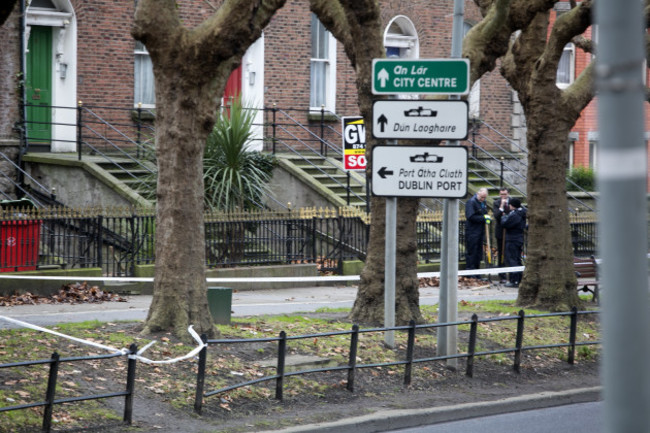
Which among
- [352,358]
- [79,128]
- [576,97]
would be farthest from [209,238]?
[352,358]

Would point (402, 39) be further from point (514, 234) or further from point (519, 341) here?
point (519, 341)

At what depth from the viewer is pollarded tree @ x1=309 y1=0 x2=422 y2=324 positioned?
13.1 m

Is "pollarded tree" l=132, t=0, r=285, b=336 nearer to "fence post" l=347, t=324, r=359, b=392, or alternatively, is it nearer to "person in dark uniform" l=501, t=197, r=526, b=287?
"fence post" l=347, t=324, r=359, b=392

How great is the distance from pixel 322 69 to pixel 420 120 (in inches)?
708

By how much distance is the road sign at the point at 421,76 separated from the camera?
11477 millimetres

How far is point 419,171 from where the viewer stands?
11.4 meters

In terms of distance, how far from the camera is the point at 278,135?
27.6 meters

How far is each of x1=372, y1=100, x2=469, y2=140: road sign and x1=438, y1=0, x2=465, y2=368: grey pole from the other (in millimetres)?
261

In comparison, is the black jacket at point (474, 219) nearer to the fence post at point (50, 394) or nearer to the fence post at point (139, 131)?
the fence post at point (139, 131)

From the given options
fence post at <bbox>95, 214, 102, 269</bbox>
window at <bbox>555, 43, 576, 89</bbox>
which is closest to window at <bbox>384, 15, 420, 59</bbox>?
window at <bbox>555, 43, 576, 89</bbox>

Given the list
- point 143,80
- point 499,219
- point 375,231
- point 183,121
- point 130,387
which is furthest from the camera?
point 143,80

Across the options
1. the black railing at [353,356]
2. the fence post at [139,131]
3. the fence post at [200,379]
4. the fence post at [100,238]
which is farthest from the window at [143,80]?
the fence post at [200,379]

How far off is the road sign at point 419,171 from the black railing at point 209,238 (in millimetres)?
8109

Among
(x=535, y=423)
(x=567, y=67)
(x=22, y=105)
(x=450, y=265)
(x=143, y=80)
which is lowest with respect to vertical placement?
(x=535, y=423)
